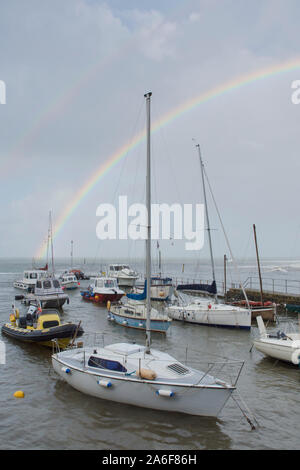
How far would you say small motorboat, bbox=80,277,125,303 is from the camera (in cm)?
4447

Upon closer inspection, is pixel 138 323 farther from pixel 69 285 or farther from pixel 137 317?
pixel 69 285

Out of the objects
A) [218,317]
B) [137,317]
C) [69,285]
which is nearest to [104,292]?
[137,317]

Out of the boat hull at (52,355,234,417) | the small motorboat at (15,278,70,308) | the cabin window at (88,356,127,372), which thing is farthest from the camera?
the small motorboat at (15,278,70,308)

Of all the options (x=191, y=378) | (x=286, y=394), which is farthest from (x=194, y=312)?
(x=191, y=378)

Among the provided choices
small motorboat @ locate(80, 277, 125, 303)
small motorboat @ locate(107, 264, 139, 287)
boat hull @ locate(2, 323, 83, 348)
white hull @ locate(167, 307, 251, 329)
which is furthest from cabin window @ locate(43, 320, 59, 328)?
small motorboat @ locate(107, 264, 139, 287)

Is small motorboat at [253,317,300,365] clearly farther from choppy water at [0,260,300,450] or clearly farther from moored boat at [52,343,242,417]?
moored boat at [52,343,242,417]

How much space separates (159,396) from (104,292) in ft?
106

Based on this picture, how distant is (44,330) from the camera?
22156mm

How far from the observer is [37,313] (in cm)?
2538

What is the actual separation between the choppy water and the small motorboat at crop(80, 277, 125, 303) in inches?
963

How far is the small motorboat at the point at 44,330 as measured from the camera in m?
21.9
